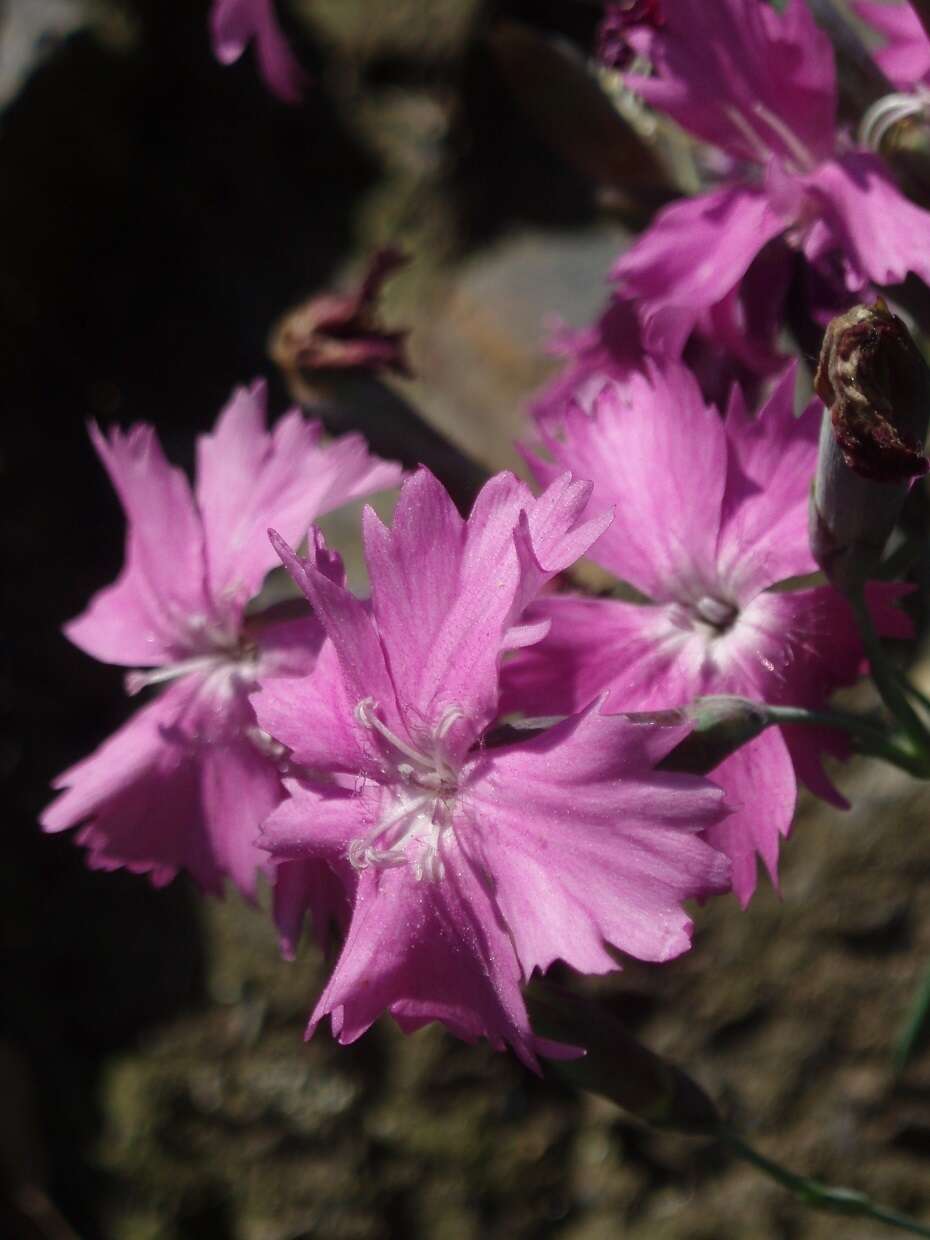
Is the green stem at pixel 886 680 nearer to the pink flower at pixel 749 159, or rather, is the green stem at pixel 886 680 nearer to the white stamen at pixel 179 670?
the pink flower at pixel 749 159

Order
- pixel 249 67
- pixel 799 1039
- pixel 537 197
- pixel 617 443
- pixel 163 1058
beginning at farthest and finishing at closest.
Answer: pixel 249 67 < pixel 537 197 < pixel 163 1058 < pixel 799 1039 < pixel 617 443

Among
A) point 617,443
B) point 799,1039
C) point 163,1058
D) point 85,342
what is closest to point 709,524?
point 617,443

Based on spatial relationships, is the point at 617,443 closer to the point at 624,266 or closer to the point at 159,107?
the point at 624,266

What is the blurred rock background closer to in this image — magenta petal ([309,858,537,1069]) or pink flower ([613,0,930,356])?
pink flower ([613,0,930,356])

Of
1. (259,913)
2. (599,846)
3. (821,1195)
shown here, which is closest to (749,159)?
(599,846)

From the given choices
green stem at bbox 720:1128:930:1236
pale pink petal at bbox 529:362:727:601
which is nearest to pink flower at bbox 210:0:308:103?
pale pink petal at bbox 529:362:727:601
